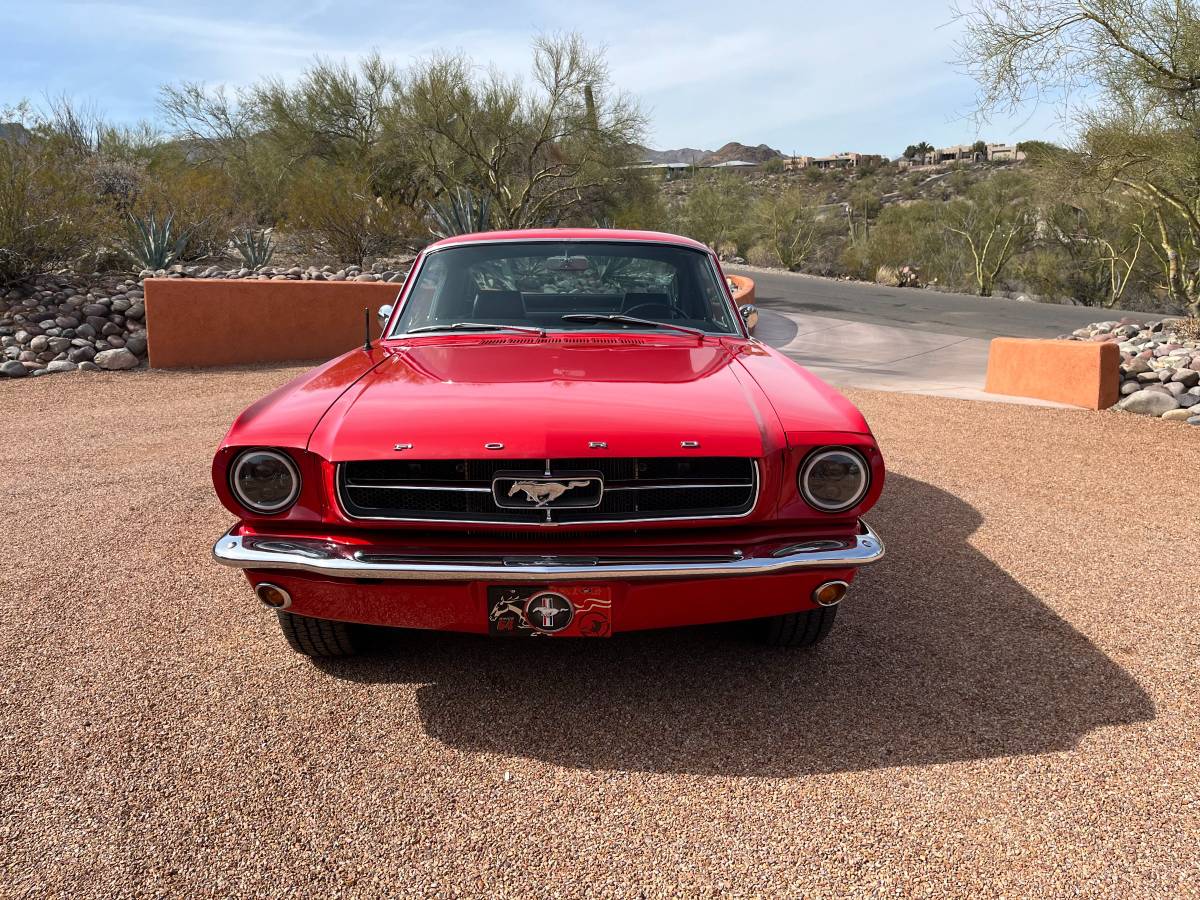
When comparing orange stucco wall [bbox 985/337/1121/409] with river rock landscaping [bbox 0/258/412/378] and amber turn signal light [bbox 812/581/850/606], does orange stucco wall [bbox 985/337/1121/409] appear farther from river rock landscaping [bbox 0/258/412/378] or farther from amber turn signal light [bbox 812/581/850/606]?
river rock landscaping [bbox 0/258/412/378]

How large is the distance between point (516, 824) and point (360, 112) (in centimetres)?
2556

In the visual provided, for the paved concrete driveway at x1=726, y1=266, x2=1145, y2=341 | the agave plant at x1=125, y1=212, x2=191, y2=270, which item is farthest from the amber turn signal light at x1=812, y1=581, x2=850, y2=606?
the agave plant at x1=125, y1=212, x2=191, y2=270

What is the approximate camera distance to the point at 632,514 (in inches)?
94.9

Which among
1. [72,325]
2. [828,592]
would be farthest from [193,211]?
[828,592]

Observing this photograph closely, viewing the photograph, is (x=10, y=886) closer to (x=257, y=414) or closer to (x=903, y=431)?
(x=257, y=414)

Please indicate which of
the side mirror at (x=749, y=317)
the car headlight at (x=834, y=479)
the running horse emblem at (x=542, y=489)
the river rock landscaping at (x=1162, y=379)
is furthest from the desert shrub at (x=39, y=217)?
the river rock landscaping at (x=1162, y=379)

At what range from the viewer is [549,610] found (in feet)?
7.78

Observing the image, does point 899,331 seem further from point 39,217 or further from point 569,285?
point 39,217

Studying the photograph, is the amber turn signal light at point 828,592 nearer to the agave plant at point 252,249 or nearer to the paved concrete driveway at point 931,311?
the paved concrete driveway at point 931,311

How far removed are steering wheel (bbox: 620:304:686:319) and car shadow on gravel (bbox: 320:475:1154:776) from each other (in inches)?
52.8

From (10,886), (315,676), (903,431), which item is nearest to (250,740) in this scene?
(315,676)

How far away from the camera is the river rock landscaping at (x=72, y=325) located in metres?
9.48

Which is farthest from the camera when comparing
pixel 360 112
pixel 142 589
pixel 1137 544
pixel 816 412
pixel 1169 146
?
pixel 360 112

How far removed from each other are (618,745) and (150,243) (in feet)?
41.6
